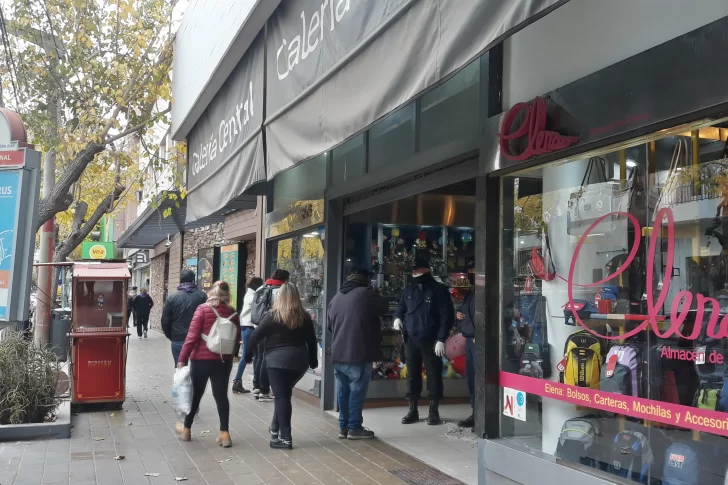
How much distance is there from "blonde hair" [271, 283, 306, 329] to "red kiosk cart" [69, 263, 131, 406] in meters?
3.10

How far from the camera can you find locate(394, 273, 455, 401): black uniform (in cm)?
795

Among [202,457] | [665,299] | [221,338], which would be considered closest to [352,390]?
[221,338]

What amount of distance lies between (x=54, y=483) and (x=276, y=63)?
13.1 ft

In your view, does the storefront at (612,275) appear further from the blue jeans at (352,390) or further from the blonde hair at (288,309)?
the blue jeans at (352,390)

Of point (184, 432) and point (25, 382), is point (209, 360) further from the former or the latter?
point (25, 382)

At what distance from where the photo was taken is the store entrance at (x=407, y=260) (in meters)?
8.46

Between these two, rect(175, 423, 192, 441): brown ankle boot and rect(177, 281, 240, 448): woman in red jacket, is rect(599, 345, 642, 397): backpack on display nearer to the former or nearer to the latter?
rect(177, 281, 240, 448): woman in red jacket

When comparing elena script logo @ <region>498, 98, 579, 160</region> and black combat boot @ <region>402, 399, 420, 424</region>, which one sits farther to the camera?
black combat boot @ <region>402, 399, 420, 424</region>

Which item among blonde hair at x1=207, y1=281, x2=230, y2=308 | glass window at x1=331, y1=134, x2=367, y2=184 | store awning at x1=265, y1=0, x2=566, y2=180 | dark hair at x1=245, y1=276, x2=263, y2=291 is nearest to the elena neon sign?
store awning at x1=265, y1=0, x2=566, y2=180

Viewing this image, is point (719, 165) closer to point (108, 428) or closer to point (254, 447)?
point (254, 447)

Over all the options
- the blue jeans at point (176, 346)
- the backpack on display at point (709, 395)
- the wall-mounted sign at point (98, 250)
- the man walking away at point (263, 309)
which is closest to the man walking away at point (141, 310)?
the wall-mounted sign at point (98, 250)

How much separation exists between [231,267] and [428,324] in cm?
928

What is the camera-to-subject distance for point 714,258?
350 centimetres

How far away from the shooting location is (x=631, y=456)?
3916 millimetres
